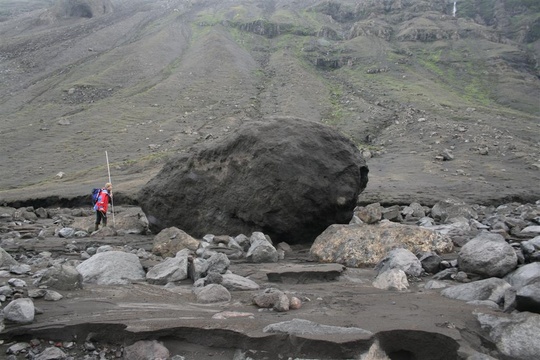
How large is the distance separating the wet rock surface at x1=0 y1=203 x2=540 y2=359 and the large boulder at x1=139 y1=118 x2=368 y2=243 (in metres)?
2.19

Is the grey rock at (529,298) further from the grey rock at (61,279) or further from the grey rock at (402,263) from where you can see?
the grey rock at (61,279)

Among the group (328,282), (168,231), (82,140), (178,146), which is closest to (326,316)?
(328,282)

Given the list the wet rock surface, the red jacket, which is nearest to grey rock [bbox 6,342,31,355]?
the wet rock surface

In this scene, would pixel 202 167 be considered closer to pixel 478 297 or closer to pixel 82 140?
pixel 478 297

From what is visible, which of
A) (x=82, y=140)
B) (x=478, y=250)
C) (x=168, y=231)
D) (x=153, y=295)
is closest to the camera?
(x=153, y=295)

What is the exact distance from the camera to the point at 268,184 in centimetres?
1186

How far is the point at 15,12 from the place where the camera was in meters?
118

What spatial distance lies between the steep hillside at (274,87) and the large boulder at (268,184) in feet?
24.4

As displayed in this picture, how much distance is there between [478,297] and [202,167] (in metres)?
8.18

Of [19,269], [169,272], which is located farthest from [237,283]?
[19,269]

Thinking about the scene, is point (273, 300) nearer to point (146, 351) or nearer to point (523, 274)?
point (146, 351)

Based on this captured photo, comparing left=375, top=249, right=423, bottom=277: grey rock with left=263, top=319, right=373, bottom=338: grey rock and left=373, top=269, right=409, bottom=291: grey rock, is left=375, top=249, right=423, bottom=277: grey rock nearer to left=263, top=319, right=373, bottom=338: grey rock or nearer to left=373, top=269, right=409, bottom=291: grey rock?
left=373, top=269, right=409, bottom=291: grey rock

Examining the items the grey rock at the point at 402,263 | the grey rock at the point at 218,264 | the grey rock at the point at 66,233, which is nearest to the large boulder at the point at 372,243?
the grey rock at the point at 402,263

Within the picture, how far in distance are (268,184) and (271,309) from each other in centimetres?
571
